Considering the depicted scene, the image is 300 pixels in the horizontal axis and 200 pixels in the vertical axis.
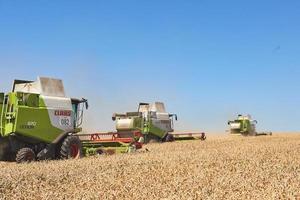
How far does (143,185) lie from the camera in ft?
32.1

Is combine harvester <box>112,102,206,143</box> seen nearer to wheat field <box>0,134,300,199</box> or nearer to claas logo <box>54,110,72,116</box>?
claas logo <box>54,110,72,116</box>

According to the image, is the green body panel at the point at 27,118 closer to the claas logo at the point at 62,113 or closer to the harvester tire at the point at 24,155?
the claas logo at the point at 62,113

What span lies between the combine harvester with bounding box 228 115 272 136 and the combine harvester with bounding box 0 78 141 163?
3254 centimetres

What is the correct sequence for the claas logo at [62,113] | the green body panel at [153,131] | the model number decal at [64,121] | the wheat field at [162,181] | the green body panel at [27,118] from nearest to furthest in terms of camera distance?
1. the wheat field at [162,181]
2. the green body panel at [27,118]
3. the claas logo at [62,113]
4. the model number decal at [64,121]
5. the green body panel at [153,131]

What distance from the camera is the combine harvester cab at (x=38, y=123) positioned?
16969 millimetres

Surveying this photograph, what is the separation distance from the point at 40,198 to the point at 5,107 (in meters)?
8.93

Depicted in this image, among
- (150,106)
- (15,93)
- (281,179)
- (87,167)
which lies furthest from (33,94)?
(150,106)

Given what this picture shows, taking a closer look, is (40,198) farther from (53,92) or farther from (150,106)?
(150,106)

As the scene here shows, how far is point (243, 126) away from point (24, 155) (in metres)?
36.7

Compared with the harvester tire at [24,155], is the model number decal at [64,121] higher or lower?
higher

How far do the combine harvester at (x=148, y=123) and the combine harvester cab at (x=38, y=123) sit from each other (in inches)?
476

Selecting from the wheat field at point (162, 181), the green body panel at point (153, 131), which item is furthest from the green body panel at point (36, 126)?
the green body panel at point (153, 131)

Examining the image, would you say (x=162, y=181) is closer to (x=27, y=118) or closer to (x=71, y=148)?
(x=27, y=118)

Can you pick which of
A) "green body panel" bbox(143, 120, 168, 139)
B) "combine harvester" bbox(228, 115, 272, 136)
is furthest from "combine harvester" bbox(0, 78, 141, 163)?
"combine harvester" bbox(228, 115, 272, 136)
